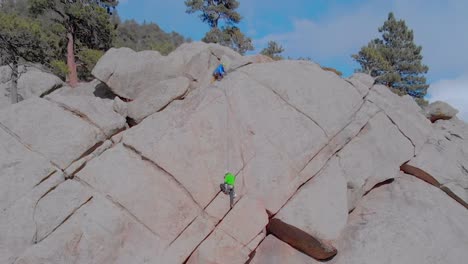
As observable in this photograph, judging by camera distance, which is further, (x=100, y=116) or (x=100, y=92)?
(x=100, y=92)

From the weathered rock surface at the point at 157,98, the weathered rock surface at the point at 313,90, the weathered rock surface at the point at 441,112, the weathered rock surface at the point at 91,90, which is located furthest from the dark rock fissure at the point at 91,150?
the weathered rock surface at the point at 441,112

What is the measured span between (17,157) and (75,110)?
112 inches

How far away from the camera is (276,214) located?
1527cm

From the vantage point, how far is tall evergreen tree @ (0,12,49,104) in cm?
2164

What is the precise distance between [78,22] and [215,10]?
14.5m

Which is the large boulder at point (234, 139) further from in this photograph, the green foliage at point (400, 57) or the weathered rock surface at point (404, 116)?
the green foliage at point (400, 57)

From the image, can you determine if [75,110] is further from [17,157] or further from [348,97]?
[348,97]

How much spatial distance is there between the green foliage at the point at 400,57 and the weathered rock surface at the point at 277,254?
1094 inches

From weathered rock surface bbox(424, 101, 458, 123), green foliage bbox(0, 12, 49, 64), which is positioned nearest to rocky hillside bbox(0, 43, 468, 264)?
weathered rock surface bbox(424, 101, 458, 123)

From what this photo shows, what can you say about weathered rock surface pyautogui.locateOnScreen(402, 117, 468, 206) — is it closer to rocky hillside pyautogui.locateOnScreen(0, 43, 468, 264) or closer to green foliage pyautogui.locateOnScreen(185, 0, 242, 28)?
rocky hillside pyautogui.locateOnScreen(0, 43, 468, 264)

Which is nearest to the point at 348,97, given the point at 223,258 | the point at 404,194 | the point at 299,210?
the point at 404,194

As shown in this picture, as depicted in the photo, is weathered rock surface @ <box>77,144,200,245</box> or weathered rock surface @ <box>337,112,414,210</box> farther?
weathered rock surface @ <box>337,112,414,210</box>

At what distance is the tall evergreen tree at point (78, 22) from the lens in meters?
26.6

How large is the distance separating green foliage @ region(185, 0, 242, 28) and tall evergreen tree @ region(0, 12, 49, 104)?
1769 centimetres
